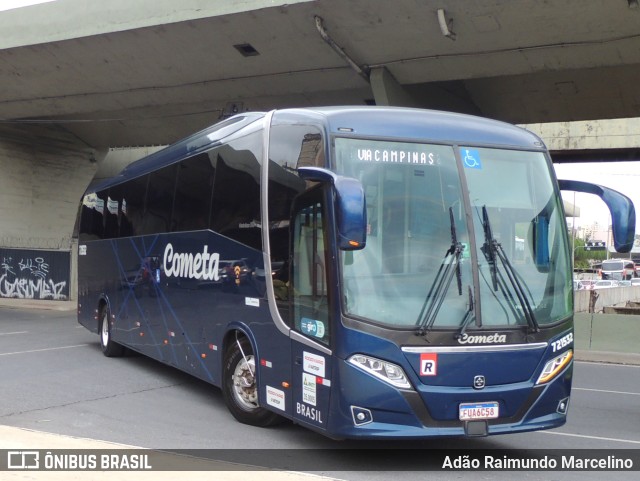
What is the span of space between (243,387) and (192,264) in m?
2.22

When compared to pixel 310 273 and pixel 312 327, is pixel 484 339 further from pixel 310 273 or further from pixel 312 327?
pixel 310 273

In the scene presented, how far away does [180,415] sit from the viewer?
30.9 feet

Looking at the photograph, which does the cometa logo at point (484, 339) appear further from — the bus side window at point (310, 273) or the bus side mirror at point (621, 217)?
the bus side mirror at point (621, 217)

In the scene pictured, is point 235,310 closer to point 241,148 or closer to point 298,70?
point 241,148

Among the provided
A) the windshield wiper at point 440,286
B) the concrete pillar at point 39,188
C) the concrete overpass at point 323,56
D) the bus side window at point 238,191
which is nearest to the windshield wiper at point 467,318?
the windshield wiper at point 440,286

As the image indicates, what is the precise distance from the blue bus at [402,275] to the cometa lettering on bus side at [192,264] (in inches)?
36.1

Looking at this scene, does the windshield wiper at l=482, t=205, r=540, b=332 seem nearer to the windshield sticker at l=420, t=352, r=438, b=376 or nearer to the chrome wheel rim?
the windshield sticker at l=420, t=352, r=438, b=376

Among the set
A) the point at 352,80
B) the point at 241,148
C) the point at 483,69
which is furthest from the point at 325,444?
the point at 352,80

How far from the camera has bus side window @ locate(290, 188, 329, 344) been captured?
693 cm

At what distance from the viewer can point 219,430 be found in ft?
28.1

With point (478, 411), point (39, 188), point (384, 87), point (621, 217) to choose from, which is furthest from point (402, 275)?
point (39, 188)

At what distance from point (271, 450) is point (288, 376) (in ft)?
2.61

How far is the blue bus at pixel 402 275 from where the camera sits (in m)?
6.58

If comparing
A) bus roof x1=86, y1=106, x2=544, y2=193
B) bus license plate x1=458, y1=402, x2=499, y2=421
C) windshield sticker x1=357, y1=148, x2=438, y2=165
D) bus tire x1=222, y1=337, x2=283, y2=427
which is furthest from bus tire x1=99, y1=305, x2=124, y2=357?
bus license plate x1=458, y1=402, x2=499, y2=421
